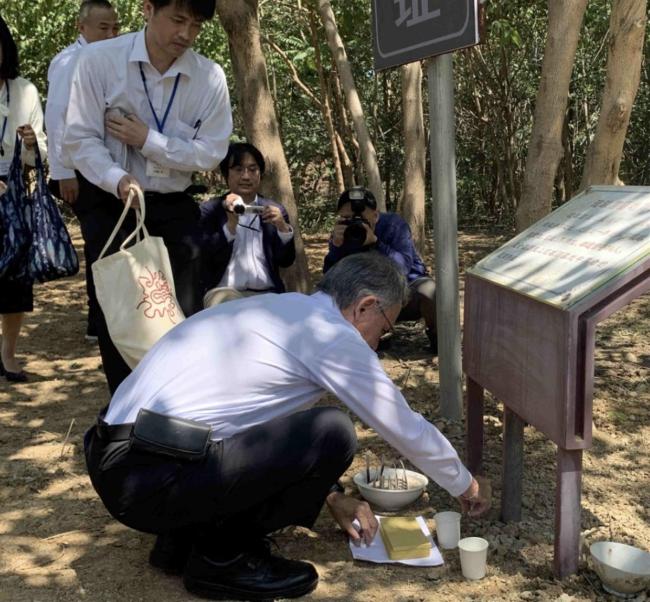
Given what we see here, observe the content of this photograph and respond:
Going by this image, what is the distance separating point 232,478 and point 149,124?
4.78 feet

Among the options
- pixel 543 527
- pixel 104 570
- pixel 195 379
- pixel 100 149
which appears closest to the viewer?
pixel 195 379

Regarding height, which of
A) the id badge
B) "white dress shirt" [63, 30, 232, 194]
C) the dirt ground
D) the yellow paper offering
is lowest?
the dirt ground

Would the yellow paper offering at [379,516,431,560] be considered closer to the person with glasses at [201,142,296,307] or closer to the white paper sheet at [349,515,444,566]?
the white paper sheet at [349,515,444,566]

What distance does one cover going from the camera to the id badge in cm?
318

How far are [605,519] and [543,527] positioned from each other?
25 cm

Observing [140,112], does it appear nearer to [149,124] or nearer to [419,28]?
[149,124]

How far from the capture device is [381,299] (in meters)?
2.36

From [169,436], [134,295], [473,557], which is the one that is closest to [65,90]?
[134,295]

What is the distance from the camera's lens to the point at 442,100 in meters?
3.40

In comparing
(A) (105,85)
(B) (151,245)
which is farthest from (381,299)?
(A) (105,85)

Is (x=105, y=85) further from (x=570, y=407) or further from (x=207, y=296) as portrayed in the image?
(x=570, y=407)

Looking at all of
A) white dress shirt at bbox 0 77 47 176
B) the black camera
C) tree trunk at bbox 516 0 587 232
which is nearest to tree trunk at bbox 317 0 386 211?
the black camera

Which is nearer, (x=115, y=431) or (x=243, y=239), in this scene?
(x=115, y=431)

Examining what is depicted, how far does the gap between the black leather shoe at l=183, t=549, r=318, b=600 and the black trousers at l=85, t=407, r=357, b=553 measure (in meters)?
0.05
